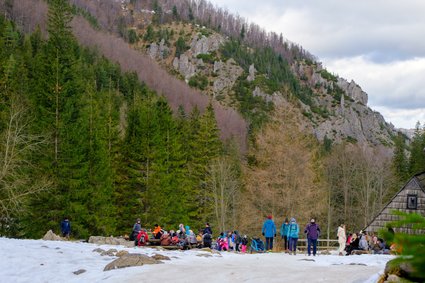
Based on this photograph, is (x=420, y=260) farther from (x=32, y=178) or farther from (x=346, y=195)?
(x=346, y=195)

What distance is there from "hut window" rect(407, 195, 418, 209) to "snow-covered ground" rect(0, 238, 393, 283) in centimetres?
1422

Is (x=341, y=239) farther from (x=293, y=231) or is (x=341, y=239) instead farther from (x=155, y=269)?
(x=155, y=269)

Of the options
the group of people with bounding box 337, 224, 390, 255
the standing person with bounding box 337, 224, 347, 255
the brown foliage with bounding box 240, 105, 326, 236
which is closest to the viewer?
the group of people with bounding box 337, 224, 390, 255

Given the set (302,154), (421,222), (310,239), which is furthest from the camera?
(302,154)

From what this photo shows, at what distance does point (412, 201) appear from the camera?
31172 mm

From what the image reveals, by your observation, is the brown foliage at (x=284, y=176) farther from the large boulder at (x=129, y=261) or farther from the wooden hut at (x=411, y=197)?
the large boulder at (x=129, y=261)

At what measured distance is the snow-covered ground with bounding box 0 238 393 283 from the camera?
12.6 m

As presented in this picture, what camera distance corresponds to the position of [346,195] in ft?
170

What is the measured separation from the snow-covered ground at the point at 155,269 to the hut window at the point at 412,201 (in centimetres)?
1422

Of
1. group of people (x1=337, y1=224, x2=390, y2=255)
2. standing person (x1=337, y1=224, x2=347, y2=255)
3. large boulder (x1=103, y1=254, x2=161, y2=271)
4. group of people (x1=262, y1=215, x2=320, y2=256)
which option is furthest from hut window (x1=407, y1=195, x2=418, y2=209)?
large boulder (x1=103, y1=254, x2=161, y2=271)

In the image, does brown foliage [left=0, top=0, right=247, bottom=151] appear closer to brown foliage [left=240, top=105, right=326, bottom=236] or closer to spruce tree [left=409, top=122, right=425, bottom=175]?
spruce tree [left=409, top=122, right=425, bottom=175]

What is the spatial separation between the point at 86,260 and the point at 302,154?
1781cm

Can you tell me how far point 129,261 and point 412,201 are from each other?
21991mm

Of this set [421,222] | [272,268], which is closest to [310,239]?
[272,268]
